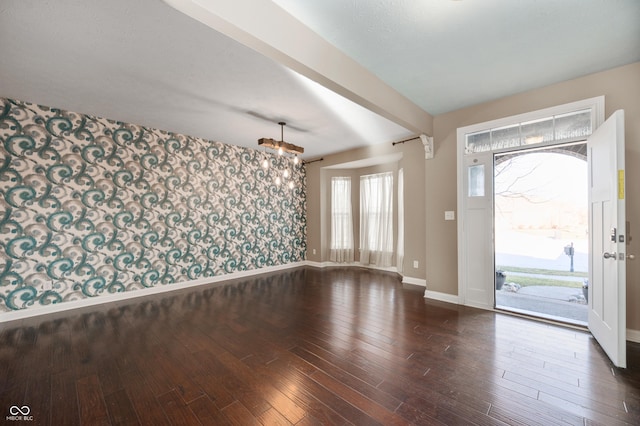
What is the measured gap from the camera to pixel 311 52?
6.93 ft

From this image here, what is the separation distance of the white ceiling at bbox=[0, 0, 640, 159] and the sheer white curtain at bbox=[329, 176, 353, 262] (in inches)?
113

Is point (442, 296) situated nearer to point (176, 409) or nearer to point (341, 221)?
point (341, 221)

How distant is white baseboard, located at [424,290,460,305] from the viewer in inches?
147

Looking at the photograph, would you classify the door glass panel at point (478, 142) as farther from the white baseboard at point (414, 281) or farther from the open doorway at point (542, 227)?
the white baseboard at point (414, 281)

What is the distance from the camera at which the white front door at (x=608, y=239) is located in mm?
2068

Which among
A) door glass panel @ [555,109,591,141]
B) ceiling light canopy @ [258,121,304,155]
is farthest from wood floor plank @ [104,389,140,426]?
door glass panel @ [555,109,591,141]

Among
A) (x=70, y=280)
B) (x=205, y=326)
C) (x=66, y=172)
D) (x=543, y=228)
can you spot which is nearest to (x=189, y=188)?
(x=66, y=172)

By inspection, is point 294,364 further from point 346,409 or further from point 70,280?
point 70,280

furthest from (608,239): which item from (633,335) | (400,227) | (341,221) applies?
(341,221)

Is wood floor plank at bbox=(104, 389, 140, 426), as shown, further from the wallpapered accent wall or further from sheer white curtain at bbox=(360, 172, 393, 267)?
sheer white curtain at bbox=(360, 172, 393, 267)

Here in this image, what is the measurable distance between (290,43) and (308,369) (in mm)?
2604

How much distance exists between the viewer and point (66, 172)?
3514 mm

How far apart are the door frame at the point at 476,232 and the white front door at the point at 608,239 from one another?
847mm

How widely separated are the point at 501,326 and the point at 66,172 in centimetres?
594
